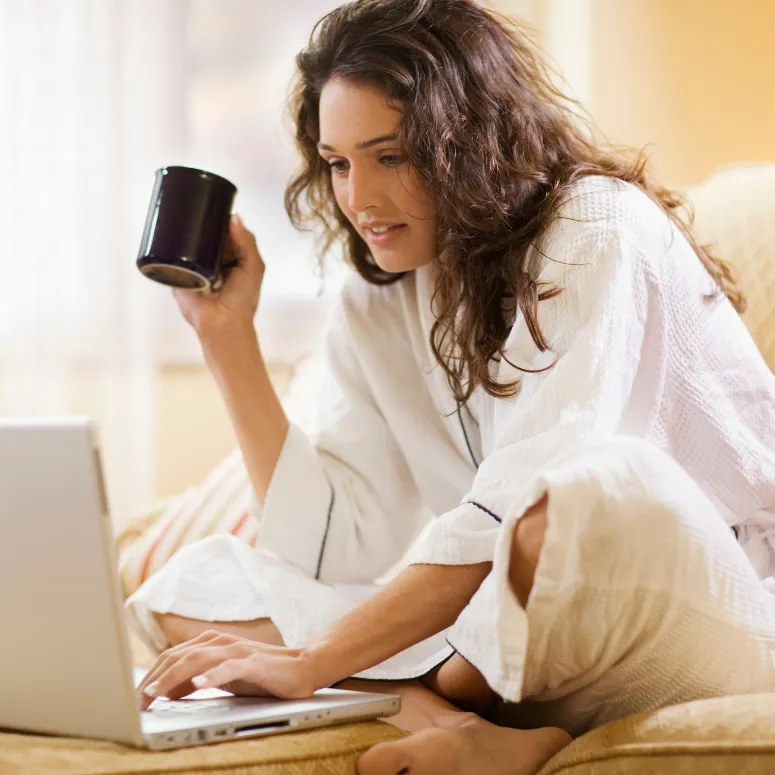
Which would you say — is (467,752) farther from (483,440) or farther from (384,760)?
(483,440)

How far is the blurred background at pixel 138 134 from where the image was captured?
221cm

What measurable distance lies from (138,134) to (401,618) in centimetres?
165

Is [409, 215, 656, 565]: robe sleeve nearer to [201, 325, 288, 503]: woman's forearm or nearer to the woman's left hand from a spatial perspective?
the woman's left hand

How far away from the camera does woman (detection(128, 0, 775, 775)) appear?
81 cm

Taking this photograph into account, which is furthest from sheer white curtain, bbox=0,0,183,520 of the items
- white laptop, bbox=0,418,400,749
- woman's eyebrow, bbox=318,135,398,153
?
white laptop, bbox=0,418,400,749

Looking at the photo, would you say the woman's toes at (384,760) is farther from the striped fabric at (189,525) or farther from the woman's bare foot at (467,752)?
the striped fabric at (189,525)

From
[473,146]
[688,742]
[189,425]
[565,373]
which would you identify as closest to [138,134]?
[189,425]

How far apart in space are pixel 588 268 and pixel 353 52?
0.41 metres

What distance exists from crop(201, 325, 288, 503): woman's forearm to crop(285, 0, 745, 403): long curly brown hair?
0.27 m

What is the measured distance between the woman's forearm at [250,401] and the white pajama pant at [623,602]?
0.57 m

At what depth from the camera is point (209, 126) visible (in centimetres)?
245

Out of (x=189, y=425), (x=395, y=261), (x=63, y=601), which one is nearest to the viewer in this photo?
(x=63, y=601)

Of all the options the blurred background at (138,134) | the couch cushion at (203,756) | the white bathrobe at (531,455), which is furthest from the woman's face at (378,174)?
the blurred background at (138,134)

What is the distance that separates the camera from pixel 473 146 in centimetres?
116
